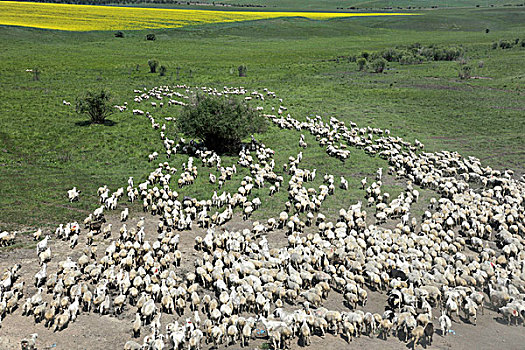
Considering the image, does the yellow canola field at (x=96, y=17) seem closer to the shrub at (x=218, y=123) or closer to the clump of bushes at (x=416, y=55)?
the clump of bushes at (x=416, y=55)

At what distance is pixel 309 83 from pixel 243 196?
3630 centimetres

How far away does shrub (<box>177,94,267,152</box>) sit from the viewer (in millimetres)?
28344

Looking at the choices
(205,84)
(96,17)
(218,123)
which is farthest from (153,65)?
A: (96,17)

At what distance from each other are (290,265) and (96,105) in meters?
25.7

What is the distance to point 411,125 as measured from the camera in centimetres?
3688

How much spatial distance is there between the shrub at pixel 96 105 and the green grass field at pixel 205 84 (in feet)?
4.57

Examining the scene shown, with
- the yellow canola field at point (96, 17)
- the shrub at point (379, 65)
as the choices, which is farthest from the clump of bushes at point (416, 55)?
the yellow canola field at point (96, 17)

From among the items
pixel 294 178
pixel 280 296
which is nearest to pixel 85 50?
pixel 294 178

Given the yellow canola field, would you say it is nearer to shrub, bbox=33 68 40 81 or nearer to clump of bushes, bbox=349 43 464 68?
shrub, bbox=33 68 40 81

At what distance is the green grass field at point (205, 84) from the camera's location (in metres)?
24.8

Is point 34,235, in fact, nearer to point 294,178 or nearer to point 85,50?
point 294,178

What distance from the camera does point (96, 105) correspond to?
3475 centimetres

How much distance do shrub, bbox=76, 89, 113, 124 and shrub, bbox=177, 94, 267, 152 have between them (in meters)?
9.18

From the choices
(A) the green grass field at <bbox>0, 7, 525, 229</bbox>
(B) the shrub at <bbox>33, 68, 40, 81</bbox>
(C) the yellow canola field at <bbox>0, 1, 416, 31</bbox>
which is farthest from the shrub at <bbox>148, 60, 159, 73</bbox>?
(C) the yellow canola field at <bbox>0, 1, 416, 31</bbox>
